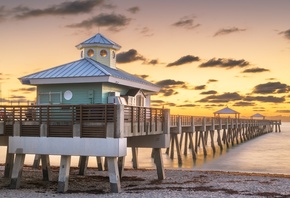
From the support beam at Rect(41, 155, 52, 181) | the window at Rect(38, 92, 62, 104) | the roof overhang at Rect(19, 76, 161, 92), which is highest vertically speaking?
the roof overhang at Rect(19, 76, 161, 92)

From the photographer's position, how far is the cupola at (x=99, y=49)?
94.5 ft

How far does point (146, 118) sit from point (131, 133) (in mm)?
2750

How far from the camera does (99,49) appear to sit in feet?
95.0

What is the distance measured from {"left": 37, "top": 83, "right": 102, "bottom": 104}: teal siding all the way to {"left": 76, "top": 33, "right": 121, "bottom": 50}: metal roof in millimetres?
4756

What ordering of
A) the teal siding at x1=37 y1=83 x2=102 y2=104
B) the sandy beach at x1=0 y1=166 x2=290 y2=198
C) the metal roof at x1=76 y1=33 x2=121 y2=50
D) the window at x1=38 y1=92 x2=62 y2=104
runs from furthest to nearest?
the metal roof at x1=76 y1=33 x2=121 y2=50 < the window at x1=38 y1=92 x2=62 y2=104 < the teal siding at x1=37 y1=83 x2=102 y2=104 < the sandy beach at x1=0 y1=166 x2=290 y2=198

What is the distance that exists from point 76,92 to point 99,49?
5206mm

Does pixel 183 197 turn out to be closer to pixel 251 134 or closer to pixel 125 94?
pixel 125 94

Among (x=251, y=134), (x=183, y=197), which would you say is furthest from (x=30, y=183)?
(x=251, y=134)

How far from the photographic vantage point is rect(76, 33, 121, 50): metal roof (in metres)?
28.7

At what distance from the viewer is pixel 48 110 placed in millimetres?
21328

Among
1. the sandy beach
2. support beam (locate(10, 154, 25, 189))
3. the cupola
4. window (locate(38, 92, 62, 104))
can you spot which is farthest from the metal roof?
support beam (locate(10, 154, 25, 189))

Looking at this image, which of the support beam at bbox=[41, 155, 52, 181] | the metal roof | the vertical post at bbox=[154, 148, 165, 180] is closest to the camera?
the support beam at bbox=[41, 155, 52, 181]

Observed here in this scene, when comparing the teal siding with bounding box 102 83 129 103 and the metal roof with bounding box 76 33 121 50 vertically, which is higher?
the metal roof with bounding box 76 33 121 50

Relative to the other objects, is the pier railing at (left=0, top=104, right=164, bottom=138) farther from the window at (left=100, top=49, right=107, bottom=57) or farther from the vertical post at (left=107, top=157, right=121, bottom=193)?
the window at (left=100, top=49, right=107, bottom=57)
